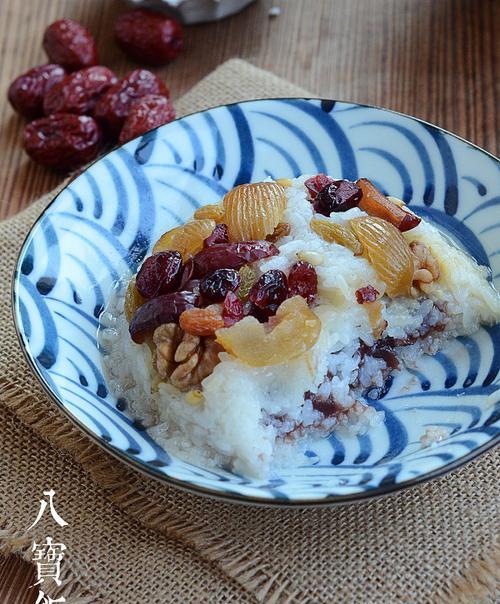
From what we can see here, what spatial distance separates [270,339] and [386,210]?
2.64ft

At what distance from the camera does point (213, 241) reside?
3.03 meters

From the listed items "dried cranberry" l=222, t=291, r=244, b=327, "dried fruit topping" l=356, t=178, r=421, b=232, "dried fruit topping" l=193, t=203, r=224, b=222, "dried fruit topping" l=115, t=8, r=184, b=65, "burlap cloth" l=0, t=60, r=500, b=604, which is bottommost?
"burlap cloth" l=0, t=60, r=500, b=604

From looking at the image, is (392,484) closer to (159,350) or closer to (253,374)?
(253,374)

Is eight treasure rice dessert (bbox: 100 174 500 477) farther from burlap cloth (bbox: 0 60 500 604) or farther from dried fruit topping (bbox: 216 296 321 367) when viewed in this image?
burlap cloth (bbox: 0 60 500 604)

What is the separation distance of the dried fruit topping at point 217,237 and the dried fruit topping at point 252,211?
2 centimetres

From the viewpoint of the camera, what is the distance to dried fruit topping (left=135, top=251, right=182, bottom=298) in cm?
290

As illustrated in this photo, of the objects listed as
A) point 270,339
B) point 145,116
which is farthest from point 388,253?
point 145,116

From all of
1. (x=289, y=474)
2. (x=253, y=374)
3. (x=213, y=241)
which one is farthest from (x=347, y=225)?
(x=289, y=474)

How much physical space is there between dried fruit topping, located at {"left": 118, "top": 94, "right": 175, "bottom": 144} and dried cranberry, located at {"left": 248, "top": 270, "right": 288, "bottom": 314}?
1735 millimetres

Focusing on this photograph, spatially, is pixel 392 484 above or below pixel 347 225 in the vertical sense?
below

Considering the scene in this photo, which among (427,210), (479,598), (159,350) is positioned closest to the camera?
(479,598)

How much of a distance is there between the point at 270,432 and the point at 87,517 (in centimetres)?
74
